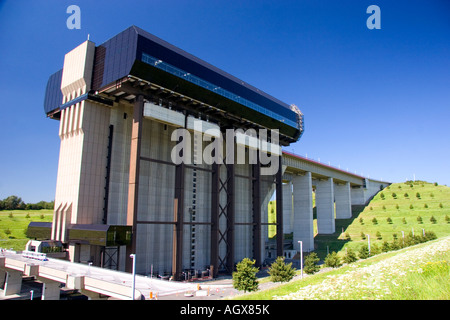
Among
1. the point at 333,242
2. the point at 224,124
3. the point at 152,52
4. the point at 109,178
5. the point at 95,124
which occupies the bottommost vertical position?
the point at 333,242

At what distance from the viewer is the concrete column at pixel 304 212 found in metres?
76.5

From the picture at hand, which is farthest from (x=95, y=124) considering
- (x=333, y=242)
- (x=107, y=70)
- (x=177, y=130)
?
(x=333, y=242)

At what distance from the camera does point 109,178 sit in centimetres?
4216

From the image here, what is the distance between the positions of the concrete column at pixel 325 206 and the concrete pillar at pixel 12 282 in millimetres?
71173

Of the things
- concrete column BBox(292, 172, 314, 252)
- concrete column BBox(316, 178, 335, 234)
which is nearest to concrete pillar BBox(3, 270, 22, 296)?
concrete column BBox(292, 172, 314, 252)

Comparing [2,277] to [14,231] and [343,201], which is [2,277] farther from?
[343,201]

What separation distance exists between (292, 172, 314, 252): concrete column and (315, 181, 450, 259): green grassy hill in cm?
370

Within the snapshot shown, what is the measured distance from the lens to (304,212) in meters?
77.9

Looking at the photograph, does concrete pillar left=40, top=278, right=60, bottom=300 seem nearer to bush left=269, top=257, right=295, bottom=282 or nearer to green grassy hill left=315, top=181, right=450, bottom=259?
bush left=269, top=257, right=295, bottom=282

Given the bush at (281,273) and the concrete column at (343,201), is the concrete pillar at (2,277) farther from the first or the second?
the concrete column at (343,201)

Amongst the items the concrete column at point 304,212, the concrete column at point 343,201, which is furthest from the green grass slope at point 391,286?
the concrete column at point 343,201

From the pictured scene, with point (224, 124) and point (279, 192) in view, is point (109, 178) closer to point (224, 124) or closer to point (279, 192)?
point (224, 124)

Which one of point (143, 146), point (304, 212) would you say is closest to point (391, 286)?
point (143, 146)
